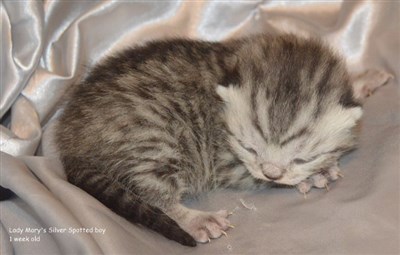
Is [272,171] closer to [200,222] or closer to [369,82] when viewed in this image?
[200,222]

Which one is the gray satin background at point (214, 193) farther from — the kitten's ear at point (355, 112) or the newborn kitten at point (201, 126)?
the kitten's ear at point (355, 112)

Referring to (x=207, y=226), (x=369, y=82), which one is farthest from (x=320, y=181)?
(x=369, y=82)

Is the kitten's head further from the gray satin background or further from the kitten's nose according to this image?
the gray satin background

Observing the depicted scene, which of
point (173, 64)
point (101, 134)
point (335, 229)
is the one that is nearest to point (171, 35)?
point (173, 64)

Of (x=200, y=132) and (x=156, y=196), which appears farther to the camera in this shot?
(x=200, y=132)

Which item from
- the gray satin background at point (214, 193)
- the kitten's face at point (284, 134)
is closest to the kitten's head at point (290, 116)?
the kitten's face at point (284, 134)

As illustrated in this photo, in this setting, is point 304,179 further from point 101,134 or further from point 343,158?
point 101,134

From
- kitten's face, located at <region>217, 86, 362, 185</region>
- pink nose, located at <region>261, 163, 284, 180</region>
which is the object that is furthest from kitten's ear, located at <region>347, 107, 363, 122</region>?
pink nose, located at <region>261, 163, 284, 180</region>
